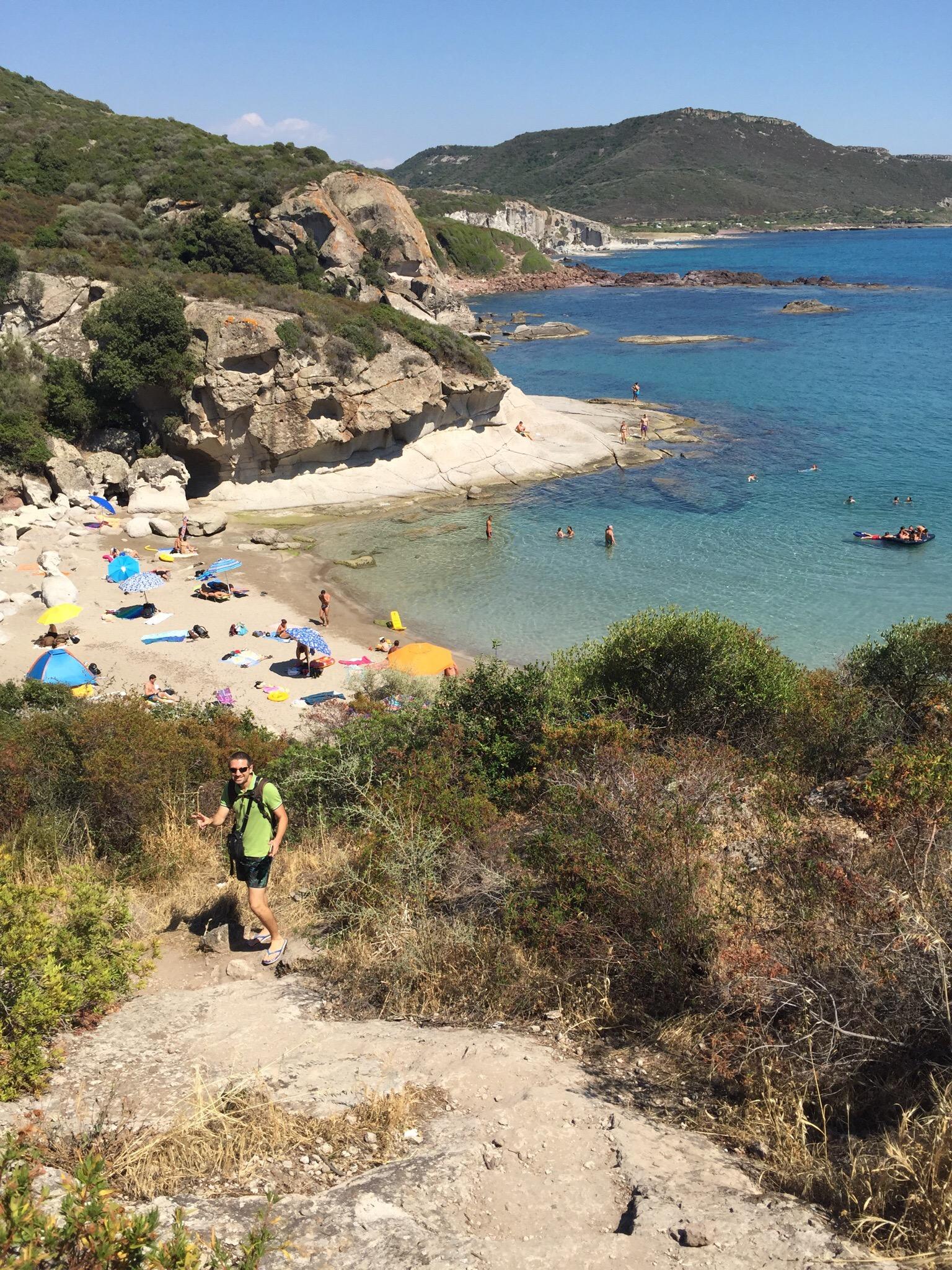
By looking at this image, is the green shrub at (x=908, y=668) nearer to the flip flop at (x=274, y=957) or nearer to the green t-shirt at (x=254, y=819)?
the green t-shirt at (x=254, y=819)

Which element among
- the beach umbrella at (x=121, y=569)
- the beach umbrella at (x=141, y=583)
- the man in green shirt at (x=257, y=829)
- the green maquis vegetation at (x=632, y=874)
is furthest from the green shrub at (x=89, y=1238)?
the beach umbrella at (x=121, y=569)

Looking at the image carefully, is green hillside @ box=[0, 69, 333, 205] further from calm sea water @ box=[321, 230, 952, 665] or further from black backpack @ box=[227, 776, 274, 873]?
black backpack @ box=[227, 776, 274, 873]

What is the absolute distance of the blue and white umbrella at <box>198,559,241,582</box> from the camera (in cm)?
2492

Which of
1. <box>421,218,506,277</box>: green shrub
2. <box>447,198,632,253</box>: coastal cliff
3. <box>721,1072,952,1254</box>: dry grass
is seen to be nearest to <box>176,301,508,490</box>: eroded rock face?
<box>721,1072,952,1254</box>: dry grass

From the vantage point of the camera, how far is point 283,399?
31781mm

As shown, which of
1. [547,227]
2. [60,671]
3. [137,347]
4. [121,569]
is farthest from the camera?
[547,227]

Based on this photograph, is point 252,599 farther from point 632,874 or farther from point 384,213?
point 384,213

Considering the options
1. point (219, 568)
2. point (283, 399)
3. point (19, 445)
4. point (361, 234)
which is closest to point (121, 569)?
point (219, 568)

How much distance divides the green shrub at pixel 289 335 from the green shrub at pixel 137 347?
3198 mm

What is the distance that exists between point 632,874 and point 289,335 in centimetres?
3066

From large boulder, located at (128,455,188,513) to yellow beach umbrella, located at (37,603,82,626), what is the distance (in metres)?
10.3

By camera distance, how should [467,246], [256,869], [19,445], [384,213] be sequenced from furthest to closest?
[467,246], [384,213], [19,445], [256,869]

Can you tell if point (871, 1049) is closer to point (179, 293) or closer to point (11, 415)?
point (11, 415)

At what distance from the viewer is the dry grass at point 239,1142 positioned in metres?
3.88
